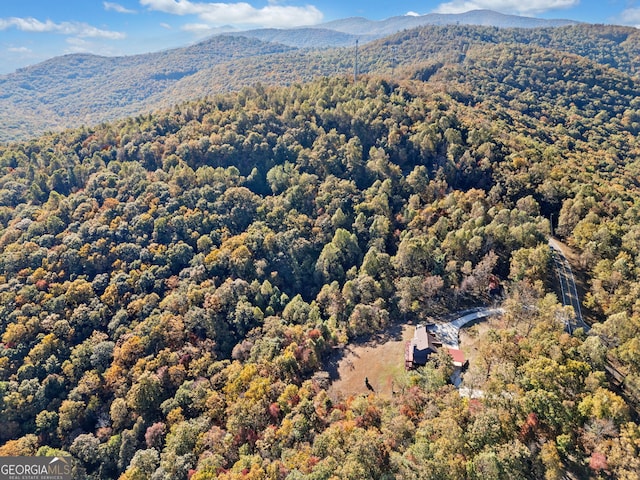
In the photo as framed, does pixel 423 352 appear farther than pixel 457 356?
Yes

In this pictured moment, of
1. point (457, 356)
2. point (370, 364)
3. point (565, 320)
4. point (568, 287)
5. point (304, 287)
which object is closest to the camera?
point (457, 356)

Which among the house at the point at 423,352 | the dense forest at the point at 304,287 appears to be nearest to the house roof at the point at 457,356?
the house at the point at 423,352

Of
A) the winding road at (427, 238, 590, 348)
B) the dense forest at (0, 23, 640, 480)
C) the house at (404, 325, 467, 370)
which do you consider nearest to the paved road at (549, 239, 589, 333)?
the winding road at (427, 238, 590, 348)

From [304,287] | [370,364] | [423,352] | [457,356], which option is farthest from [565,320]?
[304,287]

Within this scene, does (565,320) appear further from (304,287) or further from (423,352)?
(304,287)

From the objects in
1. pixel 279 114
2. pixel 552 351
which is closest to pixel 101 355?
pixel 552 351

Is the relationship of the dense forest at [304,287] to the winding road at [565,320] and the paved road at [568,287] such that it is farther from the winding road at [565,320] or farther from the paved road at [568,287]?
the winding road at [565,320]
